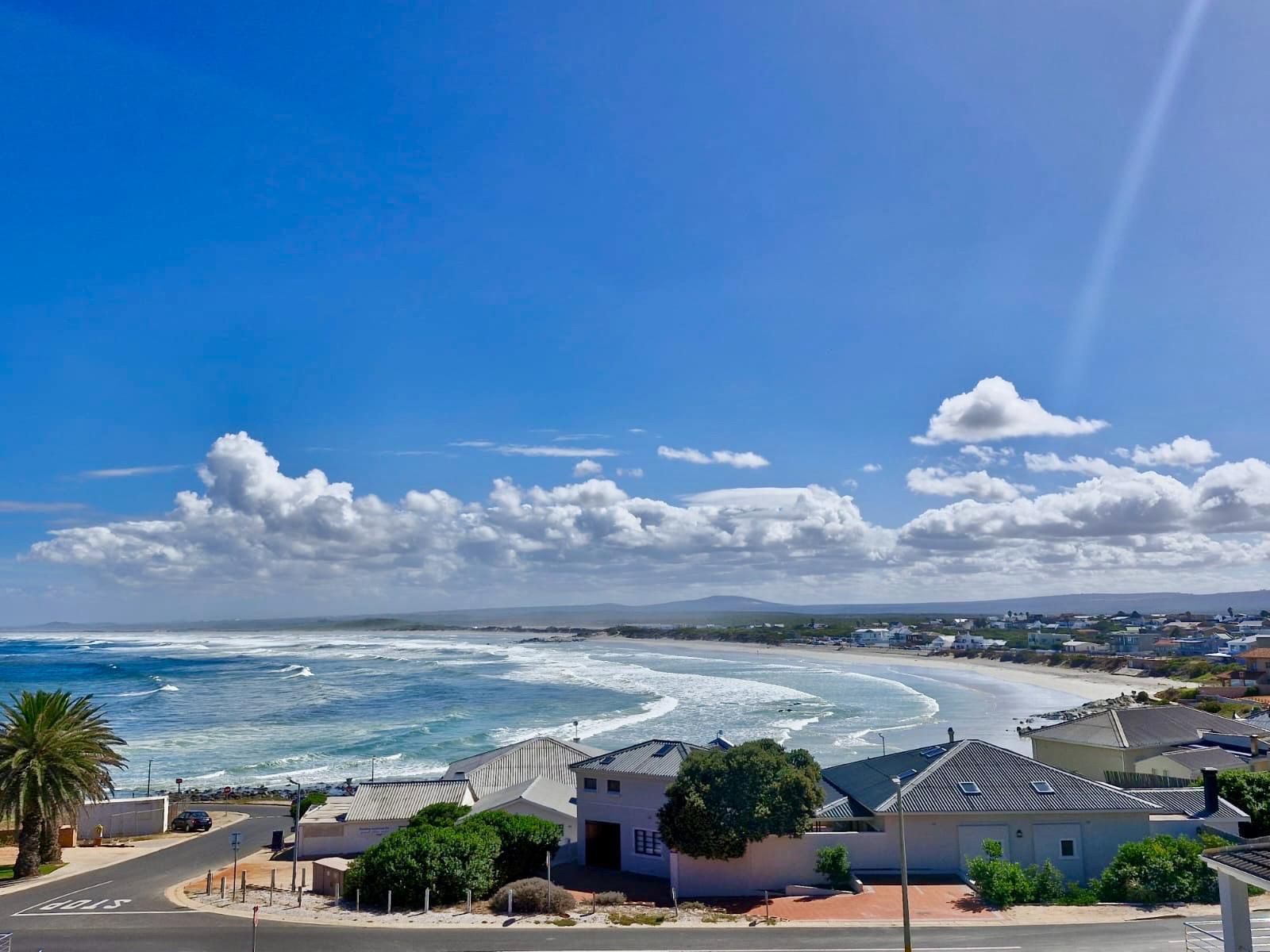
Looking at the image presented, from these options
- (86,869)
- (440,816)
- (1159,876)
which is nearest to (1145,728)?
(1159,876)

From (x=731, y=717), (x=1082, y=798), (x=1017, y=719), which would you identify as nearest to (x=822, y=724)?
(x=731, y=717)

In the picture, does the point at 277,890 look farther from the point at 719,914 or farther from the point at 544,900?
the point at 719,914

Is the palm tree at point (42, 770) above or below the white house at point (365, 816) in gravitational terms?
above

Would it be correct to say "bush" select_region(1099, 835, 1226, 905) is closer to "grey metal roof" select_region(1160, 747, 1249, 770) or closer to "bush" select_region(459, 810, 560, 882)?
"grey metal roof" select_region(1160, 747, 1249, 770)

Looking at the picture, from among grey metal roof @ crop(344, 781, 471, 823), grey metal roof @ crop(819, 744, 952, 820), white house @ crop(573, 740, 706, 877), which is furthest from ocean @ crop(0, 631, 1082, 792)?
white house @ crop(573, 740, 706, 877)

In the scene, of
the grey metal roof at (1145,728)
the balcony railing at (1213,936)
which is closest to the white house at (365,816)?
the balcony railing at (1213,936)

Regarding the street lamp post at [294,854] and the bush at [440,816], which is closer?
the street lamp post at [294,854]

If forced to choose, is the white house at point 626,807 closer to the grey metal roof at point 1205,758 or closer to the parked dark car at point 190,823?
the grey metal roof at point 1205,758

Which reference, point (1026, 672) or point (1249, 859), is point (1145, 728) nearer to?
point (1249, 859)
